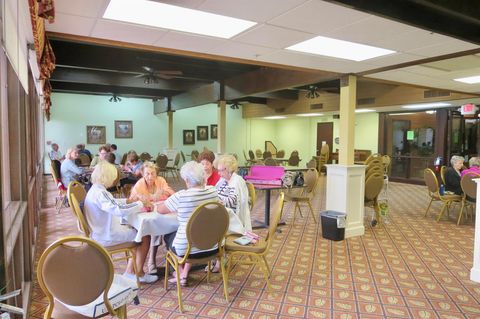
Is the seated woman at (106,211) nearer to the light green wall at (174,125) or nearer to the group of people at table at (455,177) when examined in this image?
the group of people at table at (455,177)

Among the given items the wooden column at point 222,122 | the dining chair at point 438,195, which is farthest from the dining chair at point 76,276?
the wooden column at point 222,122

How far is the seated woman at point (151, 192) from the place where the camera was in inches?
138

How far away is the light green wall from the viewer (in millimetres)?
12398

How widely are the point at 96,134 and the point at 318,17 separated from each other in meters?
11.9

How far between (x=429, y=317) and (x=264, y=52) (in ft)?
9.84

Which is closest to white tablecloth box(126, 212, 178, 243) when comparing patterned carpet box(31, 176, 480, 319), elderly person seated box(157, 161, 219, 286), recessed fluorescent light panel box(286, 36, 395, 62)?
elderly person seated box(157, 161, 219, 286)

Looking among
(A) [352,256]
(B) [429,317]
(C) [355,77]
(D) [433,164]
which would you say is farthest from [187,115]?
(B) [429,317]

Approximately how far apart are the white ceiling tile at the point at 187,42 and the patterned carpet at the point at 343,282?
235cm

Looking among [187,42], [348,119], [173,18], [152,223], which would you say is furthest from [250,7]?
[348,119]

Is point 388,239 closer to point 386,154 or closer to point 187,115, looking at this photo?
point 386,154

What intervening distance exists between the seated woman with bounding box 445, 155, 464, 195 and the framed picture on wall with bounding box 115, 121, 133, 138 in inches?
435

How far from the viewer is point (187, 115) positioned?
14.9 m

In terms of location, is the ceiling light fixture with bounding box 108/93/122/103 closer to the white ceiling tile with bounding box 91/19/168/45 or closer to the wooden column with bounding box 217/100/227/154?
Answer: the wooden column with bounding box 217/100/227/154

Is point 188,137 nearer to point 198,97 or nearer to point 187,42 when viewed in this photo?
point 198,97
